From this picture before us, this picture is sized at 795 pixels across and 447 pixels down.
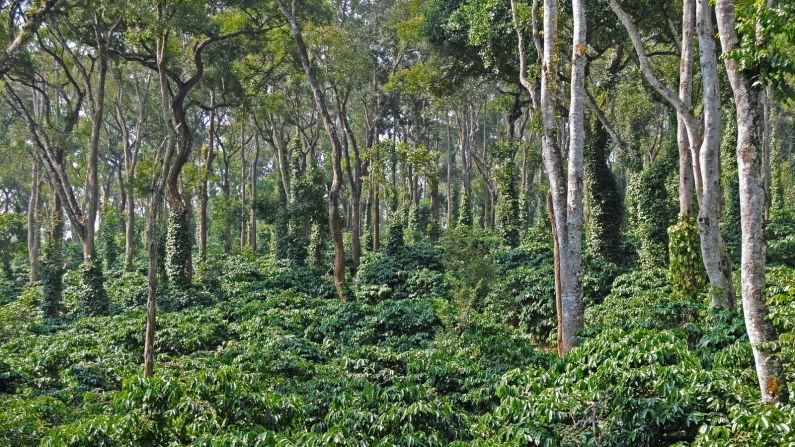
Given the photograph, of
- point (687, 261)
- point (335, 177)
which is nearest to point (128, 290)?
point (335, 177)

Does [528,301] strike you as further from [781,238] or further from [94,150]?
[94,150]

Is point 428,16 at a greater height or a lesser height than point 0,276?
greater

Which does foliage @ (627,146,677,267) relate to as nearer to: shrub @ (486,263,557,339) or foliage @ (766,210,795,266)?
shrub @ (486,263,557,339)

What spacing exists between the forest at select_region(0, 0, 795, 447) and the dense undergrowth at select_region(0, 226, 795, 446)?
42mm

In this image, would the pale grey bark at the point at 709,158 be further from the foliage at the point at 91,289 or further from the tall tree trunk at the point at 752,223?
the foliage at the point at 91,289

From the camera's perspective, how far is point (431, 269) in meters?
21.0

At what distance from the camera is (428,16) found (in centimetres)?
2059

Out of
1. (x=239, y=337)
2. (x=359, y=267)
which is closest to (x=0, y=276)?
(x=359, y=267)

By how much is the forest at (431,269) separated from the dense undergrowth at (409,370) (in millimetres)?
42

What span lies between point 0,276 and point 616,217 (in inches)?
1165

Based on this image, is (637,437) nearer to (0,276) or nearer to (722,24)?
(722,24)

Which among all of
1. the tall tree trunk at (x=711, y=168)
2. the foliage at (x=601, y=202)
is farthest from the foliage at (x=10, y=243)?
the tall tree trunk at (x=711, y=168)

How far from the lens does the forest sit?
5.94 meters

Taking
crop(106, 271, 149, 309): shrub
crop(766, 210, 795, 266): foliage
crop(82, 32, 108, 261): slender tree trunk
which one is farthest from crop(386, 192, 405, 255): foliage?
crop(766, 210, 795, 266): foliage
